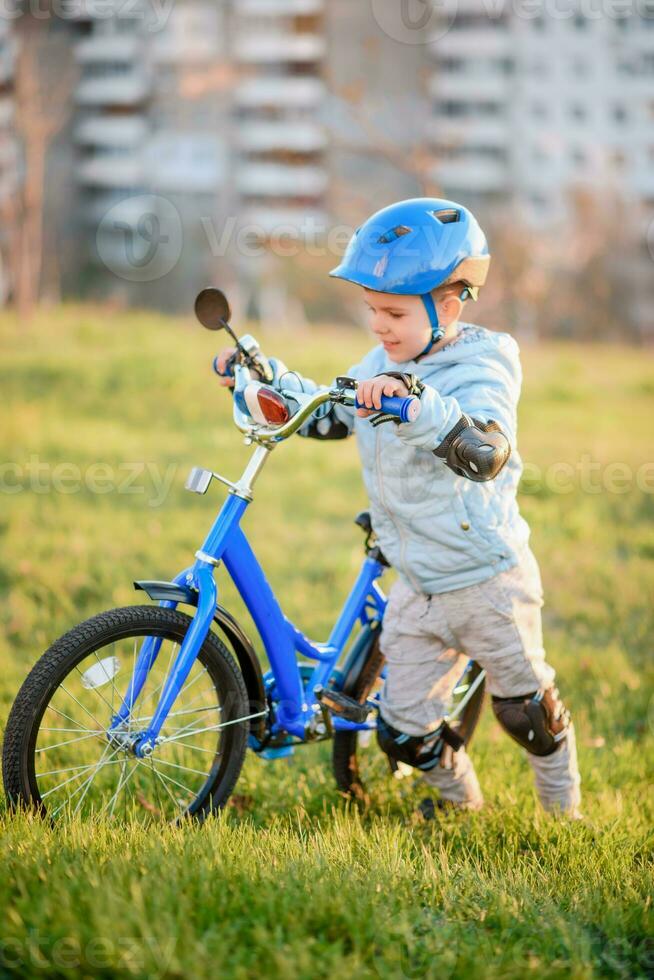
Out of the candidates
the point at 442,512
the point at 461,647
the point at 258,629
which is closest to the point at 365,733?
the point at 461,647

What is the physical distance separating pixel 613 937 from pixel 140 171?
45059 mm

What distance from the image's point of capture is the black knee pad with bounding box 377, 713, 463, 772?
3.25 m

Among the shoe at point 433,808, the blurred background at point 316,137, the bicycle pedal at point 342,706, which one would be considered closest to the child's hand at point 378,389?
the bicycle pedal at point 342,706

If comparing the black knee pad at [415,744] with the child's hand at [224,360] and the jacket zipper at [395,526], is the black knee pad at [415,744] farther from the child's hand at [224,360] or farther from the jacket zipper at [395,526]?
the child's hand at [224,360]

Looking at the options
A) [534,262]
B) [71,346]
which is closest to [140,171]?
[534,262]

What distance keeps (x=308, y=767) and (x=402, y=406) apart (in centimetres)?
177

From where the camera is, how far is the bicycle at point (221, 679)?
109 inches

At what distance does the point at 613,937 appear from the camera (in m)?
2.54

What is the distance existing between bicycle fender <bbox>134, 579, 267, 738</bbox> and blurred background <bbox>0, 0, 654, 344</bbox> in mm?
24584

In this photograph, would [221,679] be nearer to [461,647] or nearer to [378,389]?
[461,647]

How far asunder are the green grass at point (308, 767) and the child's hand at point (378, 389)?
117 cm

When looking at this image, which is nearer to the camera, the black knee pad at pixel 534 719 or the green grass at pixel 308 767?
the green grass at pixel 308 767

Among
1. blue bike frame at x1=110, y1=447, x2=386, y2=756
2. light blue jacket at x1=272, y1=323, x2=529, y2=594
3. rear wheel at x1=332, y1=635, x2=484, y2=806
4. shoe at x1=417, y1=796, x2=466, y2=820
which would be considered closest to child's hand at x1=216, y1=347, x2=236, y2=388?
blue bike frame at x1=110, y1=447, x2=386, y2=756

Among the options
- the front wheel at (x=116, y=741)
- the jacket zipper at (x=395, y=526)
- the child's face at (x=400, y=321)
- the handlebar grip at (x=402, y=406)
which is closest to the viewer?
the handlebar grip at (x=402, y=406)
